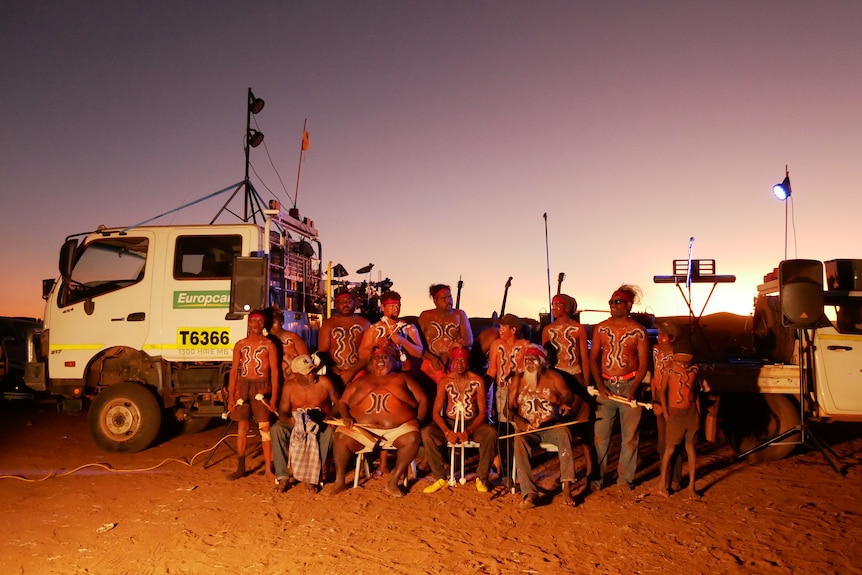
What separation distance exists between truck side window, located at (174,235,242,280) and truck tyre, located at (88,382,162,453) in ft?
5.36

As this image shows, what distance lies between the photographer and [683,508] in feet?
19.9

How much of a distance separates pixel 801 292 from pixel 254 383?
623 centimetres

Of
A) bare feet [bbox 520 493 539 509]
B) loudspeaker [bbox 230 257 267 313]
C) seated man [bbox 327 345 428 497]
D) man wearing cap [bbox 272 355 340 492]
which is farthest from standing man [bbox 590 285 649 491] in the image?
loudspeaker [bbox 230 257 267 313]

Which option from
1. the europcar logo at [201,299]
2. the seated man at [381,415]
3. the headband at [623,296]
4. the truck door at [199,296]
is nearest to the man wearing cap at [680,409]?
the headband at [623,296]

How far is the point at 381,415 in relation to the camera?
673 cm

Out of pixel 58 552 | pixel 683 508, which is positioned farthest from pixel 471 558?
pixel 58 552

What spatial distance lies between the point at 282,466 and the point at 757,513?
4.66m

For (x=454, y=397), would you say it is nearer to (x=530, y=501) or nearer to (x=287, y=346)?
(x=530, y=501)

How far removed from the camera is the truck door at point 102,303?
828 centimetres

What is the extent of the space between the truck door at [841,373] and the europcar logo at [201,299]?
7.21m

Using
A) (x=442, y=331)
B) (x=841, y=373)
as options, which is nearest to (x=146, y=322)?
(x=442, y=331)

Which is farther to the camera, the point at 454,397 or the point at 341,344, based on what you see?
the point at 341,344

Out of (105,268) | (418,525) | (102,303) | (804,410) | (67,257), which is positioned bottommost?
A: (418,525)

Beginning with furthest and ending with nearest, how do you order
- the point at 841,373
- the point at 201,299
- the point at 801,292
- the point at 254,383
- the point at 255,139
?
the point at 255,139 < the point at 201,299 < the point at 841,373 < the point at 801,292 < the point at 254,383
